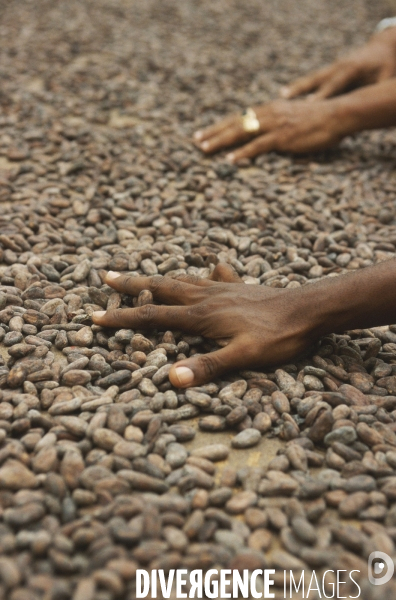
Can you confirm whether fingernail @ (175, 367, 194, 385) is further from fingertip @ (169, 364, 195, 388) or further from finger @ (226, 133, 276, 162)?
finger @ (226, 133, 276, 162)

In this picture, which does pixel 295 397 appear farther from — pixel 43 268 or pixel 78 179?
pixel 78 179

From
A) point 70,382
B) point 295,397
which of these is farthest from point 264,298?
point 70,382

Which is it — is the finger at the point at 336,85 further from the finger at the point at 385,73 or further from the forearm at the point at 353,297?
the forearm at the point at 353,297

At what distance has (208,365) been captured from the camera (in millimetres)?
1688

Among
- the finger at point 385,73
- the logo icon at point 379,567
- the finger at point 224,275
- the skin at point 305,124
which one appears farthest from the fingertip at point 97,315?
the finger at point 385,73

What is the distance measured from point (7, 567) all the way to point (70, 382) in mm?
628

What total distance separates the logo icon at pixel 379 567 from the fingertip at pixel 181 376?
0.69 metres

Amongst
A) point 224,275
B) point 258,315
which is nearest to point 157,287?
point 224,275

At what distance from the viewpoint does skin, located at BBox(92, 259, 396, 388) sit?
171cm

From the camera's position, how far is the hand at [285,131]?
3207 mm

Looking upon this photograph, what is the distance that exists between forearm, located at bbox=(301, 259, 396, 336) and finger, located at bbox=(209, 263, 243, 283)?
30cm

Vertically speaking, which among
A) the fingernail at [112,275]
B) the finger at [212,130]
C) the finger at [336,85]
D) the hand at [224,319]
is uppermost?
the finger at [336,85]

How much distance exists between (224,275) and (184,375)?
0.51 metres

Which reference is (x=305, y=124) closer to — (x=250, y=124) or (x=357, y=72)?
(x=250, y=124)
